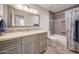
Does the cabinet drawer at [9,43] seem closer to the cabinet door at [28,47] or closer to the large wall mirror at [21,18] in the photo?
the cabinet door at [28,47]

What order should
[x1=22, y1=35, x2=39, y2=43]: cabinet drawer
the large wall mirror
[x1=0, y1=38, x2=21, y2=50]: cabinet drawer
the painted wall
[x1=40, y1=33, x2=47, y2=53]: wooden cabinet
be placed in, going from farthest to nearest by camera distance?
[x1=40, y1=33, x2=47, y2=53]: wooden cabinet
the painted wall
the large wall mirror
[x1=22, y1=35, x2=39, y2=43]: cabinet drawer
[x1=0, y1=38, x2=21, y2=50]: cabinet drawer

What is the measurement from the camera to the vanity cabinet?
5.18ft

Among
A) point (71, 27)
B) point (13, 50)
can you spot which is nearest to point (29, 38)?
point (13, 50)

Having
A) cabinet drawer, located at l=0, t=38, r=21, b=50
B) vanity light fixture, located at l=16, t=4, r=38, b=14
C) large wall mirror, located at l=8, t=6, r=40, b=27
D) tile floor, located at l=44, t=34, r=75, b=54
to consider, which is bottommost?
tile floor, located at l=44, t=34, r=75, b=54

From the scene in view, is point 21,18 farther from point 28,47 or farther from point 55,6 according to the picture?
point 55,6

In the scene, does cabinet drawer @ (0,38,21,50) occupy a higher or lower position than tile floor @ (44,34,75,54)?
higher

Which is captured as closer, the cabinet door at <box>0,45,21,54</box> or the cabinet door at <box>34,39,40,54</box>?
the cabinet door at <box>0,45,21,54</box>

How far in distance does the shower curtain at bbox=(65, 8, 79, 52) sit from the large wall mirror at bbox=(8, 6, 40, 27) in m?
0.71

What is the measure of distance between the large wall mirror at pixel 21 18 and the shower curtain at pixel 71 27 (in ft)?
2.34

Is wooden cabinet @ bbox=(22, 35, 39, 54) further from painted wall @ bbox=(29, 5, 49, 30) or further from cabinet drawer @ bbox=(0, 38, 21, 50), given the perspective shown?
painted wall @ bbox=(29, 5, 49, 30)

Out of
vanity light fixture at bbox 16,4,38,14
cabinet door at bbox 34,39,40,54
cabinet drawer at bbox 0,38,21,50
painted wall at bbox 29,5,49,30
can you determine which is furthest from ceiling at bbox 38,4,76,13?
cabinet drawer at bbox 0,38,21,50

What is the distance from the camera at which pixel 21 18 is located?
7.00 ft
